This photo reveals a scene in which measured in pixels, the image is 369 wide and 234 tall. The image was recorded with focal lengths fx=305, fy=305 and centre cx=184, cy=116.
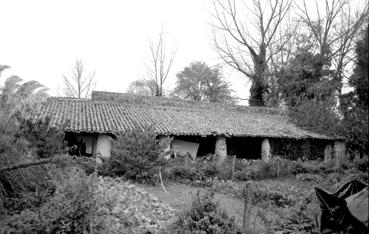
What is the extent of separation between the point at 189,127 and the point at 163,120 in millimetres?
1775

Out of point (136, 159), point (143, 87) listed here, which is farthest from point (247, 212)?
point (143, 87)

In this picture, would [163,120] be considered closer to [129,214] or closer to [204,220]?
[129,214]

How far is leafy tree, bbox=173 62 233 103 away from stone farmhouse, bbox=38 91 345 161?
10621mm

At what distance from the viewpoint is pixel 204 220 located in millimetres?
5758

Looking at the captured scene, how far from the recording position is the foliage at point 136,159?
38.1 feet

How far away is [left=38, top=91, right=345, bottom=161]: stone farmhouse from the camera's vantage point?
669 inches

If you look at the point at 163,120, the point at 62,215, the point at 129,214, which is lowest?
the point at 129,214

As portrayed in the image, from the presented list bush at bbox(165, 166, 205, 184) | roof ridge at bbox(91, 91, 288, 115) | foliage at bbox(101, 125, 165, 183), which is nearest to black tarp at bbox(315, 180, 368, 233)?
foliage at bbox(101, 125, 165, 183)

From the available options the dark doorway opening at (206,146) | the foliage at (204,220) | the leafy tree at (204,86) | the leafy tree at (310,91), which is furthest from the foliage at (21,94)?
the leafy tree at (204,86)

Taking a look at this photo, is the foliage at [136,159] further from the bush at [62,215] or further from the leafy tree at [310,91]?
the leafy tree at [310,91]

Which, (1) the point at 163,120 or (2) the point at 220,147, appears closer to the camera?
(2) the point at 220,147

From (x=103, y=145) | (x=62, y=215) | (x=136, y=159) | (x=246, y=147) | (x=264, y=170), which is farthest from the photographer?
(x=246, y=147)

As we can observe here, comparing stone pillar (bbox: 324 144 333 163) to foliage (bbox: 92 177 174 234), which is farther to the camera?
stone pillar (bbox: 324 144 333 163)

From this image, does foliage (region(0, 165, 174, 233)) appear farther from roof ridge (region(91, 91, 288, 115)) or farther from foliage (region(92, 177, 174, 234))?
roof ridge (region(91, 91, 288, 115))
